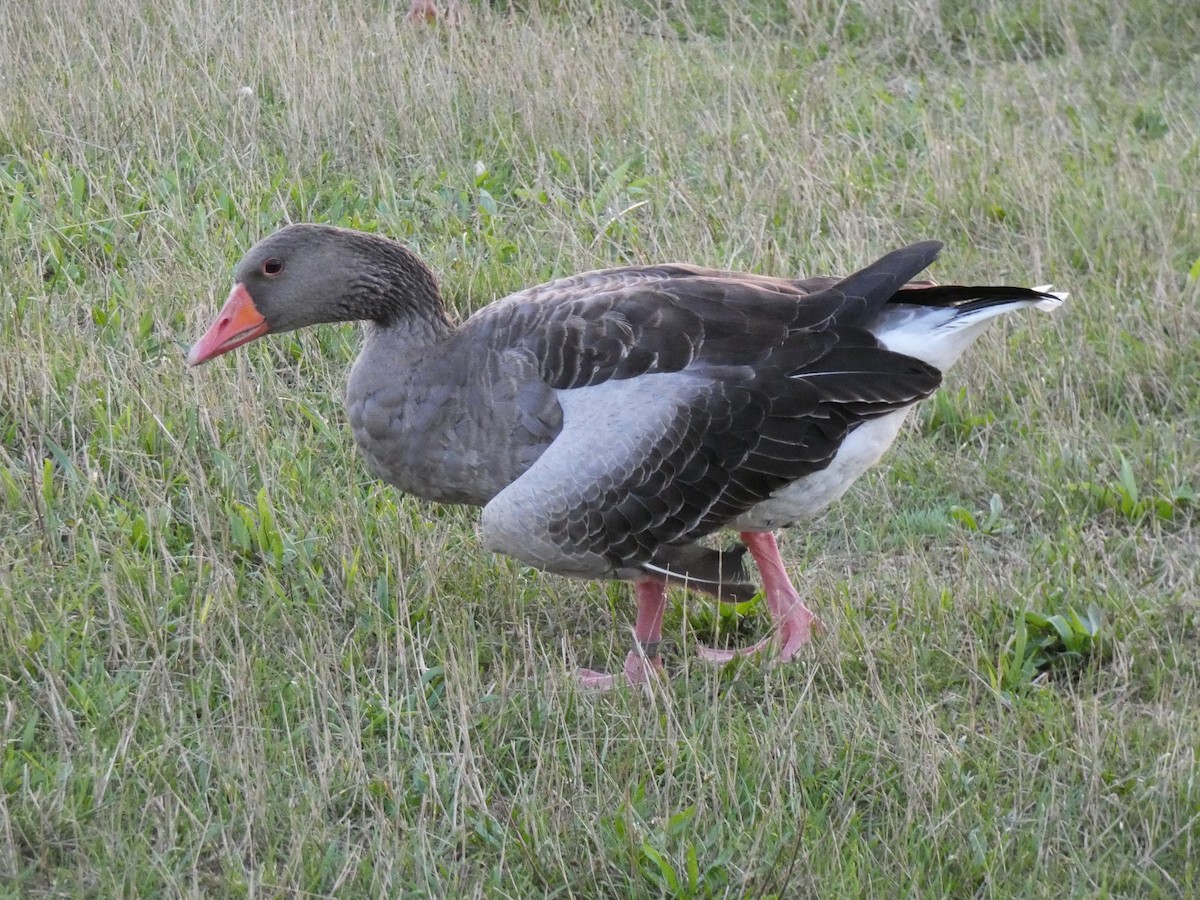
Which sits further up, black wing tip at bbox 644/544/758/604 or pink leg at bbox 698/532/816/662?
black wing tip at bbox 644/544/758/604

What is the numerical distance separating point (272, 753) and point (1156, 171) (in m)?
5.84

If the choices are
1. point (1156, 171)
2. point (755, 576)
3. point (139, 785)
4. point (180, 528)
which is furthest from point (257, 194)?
point (1156, 171)

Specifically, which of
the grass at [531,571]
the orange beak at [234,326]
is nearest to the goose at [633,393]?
the orange beak at [234,326]

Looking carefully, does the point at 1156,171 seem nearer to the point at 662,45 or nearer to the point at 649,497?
the point at 662,45

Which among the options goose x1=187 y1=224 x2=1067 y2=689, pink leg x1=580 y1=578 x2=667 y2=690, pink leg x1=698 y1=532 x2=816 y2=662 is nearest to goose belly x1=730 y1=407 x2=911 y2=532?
goose x1=187 y1=224 x2=1067 y2=689

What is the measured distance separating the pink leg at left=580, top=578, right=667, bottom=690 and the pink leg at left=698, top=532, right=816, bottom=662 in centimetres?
18

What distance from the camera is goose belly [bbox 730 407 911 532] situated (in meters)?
4.58

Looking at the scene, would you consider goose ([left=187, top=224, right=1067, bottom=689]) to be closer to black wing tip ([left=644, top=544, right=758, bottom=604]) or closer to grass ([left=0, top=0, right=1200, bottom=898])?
black wing tip ([left=644, top=544, right=758, bottom=604])

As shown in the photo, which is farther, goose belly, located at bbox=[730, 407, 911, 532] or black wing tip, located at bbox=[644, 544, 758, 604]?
goose belly, located at bbox=[730, 407, 911, 532]

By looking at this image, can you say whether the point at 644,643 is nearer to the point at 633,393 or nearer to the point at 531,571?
the point at 531,571

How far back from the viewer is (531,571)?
5090 mm

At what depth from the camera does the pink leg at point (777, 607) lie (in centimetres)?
459

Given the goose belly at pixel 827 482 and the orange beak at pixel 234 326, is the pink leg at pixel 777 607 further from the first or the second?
the orange beak at pixel 234 326

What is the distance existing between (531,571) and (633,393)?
1.04 m
